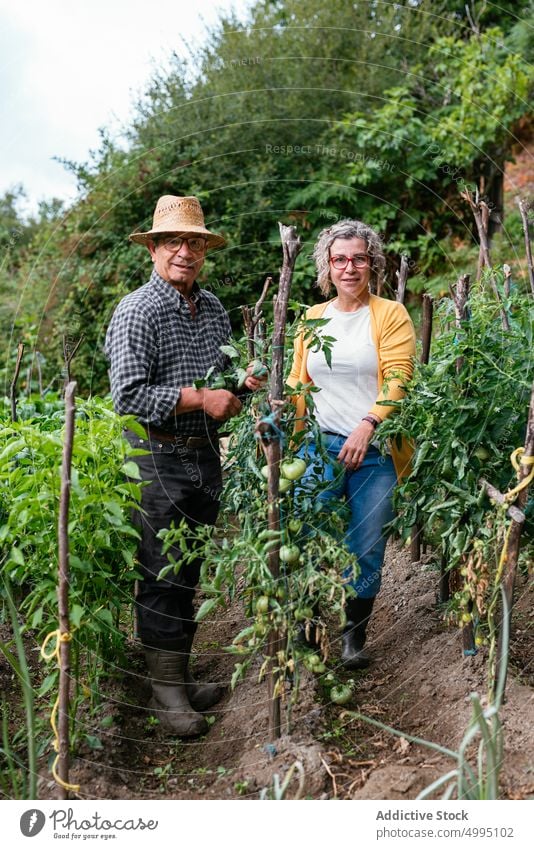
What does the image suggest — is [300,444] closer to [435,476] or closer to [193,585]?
[435,476]

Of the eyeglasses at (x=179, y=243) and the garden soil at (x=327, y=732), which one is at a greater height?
the eyeglasses at (x=179, y=243)

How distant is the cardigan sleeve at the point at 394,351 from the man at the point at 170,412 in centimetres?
52

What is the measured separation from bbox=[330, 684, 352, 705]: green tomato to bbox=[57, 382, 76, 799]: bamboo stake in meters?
0.93

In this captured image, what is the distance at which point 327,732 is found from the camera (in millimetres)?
2514

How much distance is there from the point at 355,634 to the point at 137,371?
1.34m

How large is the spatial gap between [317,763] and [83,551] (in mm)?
930

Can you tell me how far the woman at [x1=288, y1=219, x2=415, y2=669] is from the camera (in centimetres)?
282

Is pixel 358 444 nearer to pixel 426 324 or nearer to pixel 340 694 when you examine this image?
pixel 340 694

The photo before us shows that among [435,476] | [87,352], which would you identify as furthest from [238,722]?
[87,352]

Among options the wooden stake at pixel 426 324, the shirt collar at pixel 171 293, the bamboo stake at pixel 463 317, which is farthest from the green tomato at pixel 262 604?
the wooden stake at pixel 426 324

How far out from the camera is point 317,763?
2.26 meters

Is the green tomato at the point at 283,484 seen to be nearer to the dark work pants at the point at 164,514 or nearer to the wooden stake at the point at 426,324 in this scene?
the dark work pants at the point at 164,514

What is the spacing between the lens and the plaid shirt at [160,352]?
104 inches

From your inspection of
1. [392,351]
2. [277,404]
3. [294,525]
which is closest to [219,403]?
[277,404]
